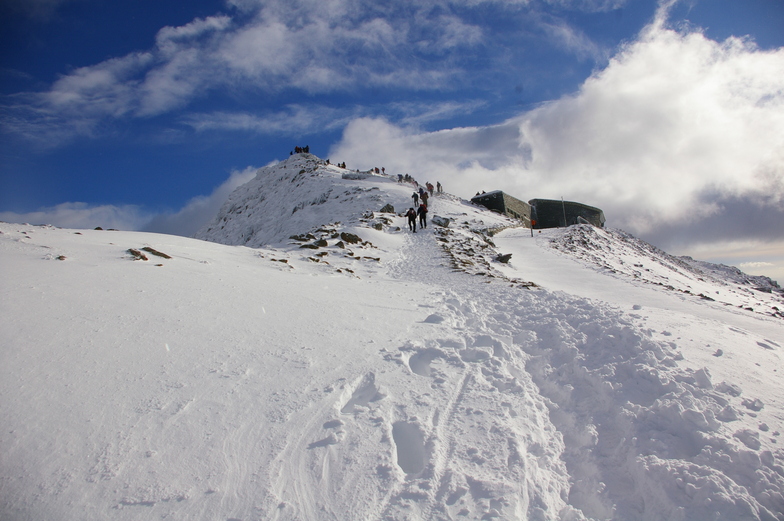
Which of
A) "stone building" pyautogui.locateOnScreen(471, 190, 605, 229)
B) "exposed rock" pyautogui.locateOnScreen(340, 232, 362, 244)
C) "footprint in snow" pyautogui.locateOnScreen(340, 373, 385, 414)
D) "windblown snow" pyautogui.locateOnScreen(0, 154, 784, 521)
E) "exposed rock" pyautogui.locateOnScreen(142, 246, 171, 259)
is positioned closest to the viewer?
"windblown snow" pyautogui.locateOnScreen(0, 154, 784, 521)

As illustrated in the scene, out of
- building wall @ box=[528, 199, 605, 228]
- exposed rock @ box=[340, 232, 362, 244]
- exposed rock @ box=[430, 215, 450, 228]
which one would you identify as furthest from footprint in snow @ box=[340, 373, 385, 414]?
building wall @ box=[528, 199, 605, 228]

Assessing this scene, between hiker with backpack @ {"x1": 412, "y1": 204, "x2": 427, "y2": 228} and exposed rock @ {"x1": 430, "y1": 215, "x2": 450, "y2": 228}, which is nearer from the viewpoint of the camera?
hiker with backpack @ {"x1": 412, "y1": 204, "x2": 427, "y2": 228}

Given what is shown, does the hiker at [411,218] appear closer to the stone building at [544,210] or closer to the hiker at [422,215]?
the hiker at [422,215]

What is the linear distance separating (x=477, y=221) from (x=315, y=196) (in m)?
16.2

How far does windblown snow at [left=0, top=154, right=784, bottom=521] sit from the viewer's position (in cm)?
293

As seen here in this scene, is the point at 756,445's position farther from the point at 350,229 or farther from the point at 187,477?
the point at 350,229

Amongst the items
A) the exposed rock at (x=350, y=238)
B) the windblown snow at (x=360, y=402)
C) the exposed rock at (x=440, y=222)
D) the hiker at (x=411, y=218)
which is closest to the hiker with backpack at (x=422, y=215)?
the hiker at (x=411, y=218)

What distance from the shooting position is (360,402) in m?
4.17

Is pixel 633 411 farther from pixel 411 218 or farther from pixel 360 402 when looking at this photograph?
pixel 411 218

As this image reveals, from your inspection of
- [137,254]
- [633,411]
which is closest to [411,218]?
[137,254]

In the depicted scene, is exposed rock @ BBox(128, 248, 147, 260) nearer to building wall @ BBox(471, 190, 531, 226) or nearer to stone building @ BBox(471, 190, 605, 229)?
building wall @ BBox(471, 190, 531, 226)

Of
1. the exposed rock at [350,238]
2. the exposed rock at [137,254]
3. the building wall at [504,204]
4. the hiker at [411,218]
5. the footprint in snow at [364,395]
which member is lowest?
the footprint in snow at [364,395]

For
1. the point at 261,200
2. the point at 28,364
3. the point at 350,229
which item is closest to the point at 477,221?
the point at 350,229

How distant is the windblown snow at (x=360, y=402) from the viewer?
293cm
